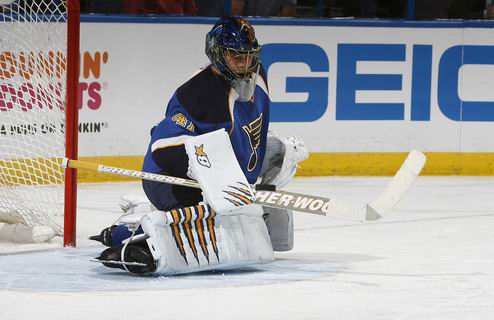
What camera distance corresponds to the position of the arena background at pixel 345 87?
7.51 meters

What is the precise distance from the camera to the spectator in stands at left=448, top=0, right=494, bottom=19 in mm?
8070

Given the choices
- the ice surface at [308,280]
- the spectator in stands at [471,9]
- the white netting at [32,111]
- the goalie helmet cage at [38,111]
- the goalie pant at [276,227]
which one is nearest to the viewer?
the ice surface at [308,280]

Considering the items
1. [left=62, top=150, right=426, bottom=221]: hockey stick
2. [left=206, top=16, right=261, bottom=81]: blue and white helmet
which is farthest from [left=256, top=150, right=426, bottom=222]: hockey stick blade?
[left=206, top=16, right=261, bottom=81]: blue and white helmet

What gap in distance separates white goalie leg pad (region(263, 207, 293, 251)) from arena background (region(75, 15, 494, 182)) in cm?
260

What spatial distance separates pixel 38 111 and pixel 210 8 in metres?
2.09

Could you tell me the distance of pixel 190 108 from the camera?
468cm

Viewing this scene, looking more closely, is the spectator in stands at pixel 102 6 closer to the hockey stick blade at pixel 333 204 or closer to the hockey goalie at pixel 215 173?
the hockey goalie at pixel 215 173

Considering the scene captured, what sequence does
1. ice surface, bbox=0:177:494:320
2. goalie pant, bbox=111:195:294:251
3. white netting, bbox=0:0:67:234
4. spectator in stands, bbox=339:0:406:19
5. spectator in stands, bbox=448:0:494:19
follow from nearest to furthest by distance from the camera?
ice surface, bbox=0:177:494:320, goalie pant, bbox=111:195:294:251, white netting, bbox=0:0:67:234, spectator in stands, bbox=339:0:406:19, spectator in stands, bbox=448:0:494:19

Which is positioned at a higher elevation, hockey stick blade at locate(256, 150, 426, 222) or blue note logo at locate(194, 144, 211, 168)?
blue note logo at locate(194, 144, 211, 168)

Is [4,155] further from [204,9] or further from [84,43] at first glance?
[204,9]

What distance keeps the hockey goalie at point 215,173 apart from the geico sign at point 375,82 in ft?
9.17

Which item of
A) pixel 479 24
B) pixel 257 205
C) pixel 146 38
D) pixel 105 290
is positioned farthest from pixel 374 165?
pixel 105 290

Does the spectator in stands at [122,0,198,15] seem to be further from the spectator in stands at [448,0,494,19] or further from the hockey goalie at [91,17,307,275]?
the hockey goalie at [91,17,307,275]

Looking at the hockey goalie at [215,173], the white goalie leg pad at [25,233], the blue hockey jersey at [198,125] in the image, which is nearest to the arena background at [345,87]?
the white goalie leg pad at [25,233]
